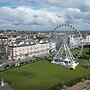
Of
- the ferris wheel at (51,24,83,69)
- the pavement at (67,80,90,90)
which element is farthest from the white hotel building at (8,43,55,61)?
the pavement at (67,80,90,90)

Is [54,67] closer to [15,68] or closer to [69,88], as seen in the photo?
[15,68]

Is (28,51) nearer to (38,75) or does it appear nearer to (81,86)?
(38,75)

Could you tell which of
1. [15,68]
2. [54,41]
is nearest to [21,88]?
[15,68]

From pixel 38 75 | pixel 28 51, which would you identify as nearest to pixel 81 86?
pixel 38 75

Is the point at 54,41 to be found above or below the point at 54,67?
above

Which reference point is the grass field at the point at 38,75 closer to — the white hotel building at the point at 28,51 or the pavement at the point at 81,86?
the pavement at the point at 81,86

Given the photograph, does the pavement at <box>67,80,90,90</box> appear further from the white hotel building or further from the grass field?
the white hotel building

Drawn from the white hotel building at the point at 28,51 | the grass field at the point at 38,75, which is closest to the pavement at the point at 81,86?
the grass field at the point at 38,75
